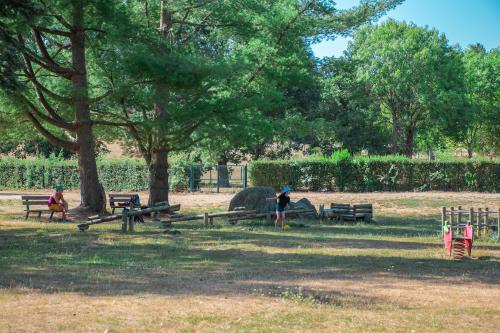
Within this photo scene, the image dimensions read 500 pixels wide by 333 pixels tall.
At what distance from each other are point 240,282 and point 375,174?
112 ft

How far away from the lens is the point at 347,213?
25922 millimetres

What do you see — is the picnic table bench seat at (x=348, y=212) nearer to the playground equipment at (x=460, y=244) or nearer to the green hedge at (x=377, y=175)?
the playground equipment at (x=460, y=244)

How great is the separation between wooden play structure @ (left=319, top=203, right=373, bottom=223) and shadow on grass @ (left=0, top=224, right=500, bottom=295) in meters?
6.35

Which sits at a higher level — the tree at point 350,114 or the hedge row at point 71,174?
the tree at point 350,114

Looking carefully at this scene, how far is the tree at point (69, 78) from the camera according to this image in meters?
22.4

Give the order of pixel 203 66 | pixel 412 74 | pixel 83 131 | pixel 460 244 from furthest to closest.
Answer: pixel 412 74, pixel 83 131, pixel 203 66, pixel 460 244

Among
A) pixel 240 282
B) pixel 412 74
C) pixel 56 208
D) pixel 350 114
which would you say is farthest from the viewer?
pixel 412 74

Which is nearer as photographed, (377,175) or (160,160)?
(160,160)

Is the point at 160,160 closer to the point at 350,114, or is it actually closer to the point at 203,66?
the point at 203,66

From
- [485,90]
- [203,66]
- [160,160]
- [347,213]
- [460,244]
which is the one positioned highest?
[485,90]

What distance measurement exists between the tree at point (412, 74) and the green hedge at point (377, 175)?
16.5 meters

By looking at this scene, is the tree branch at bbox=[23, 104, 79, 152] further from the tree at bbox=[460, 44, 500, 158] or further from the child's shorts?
the tree at bbox=[460, 44, 500, 158]

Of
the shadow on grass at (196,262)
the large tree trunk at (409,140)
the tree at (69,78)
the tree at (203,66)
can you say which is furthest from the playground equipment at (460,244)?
the large tree trunk at (409,140)

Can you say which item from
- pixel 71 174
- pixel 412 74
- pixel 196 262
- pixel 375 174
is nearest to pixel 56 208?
pixel 196 262
